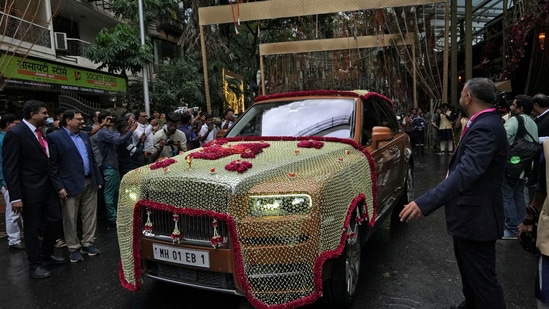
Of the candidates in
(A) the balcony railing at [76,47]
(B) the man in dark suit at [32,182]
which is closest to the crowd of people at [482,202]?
(B) the man in dark suit at [32,182]

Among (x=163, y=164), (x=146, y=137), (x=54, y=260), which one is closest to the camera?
(x=163, y=164)

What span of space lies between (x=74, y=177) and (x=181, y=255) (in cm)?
239

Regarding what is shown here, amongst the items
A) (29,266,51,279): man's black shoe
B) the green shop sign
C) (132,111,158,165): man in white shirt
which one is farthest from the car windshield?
the green shop sign

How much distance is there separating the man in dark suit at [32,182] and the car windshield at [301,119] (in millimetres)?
2107

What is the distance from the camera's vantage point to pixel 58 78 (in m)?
12.6

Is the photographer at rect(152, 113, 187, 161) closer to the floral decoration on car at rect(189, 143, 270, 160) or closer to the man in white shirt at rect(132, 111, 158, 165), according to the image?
the man in white shirt at rect(132, 111, 158, 165)

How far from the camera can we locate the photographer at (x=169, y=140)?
6.15 metres

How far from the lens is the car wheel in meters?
3.00

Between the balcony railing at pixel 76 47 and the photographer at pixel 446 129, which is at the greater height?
the balcony railing at pixel 76 47

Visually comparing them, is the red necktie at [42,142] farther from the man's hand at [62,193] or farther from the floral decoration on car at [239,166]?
the floral decoration on car at [239,166]

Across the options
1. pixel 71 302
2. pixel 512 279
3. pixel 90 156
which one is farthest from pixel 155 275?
pixel 512 279

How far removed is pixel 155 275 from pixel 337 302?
1.45 meters

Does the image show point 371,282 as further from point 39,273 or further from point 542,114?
point 39,273

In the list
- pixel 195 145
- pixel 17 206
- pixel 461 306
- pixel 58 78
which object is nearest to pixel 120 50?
pixel 58 78
